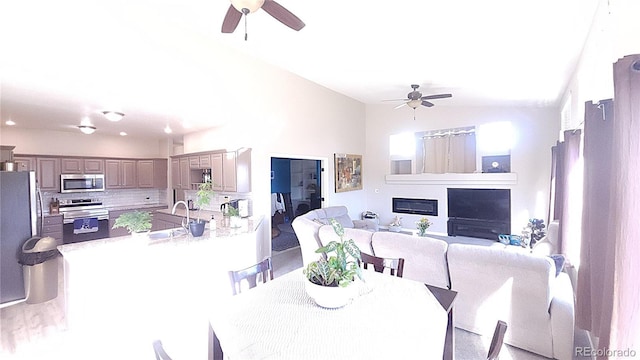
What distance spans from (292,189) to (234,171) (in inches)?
170

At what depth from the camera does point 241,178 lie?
4527mm

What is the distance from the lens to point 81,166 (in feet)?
19.0

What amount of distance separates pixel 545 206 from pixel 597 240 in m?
4.72

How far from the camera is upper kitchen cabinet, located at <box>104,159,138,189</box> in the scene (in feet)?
20.2

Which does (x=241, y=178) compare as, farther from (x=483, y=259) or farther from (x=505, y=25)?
(x=505, y=25)

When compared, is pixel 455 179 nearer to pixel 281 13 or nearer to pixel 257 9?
pixel 281 13

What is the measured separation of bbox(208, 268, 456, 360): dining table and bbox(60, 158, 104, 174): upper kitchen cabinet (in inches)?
246

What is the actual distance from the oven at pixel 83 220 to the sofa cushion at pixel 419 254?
6035 mm

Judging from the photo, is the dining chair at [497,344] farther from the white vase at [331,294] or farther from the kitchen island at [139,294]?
the kitchen island at [139,294]

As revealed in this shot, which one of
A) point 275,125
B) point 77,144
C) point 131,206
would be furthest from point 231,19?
point 131,206

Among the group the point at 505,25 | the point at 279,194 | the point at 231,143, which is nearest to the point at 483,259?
the point at 505,25

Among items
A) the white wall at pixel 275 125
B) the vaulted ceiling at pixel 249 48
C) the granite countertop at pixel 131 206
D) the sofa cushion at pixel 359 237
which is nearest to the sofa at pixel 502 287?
the sofa cushion at pixel 359 237

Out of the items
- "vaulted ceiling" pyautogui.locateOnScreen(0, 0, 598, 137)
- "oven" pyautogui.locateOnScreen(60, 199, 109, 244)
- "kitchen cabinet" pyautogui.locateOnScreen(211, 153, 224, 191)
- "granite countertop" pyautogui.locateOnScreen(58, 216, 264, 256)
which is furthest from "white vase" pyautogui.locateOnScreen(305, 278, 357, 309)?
"oven" pyautogui.locateOnScreen(60, 199, 109, 244)

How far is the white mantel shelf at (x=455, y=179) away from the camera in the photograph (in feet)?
19.5
